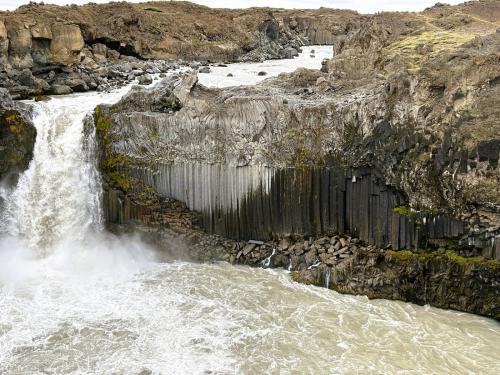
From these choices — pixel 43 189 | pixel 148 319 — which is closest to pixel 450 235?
pixel 148 319

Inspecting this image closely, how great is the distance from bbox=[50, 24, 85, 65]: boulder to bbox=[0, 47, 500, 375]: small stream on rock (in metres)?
15.3

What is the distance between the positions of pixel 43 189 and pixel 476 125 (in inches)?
604

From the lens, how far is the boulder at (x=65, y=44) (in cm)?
3409

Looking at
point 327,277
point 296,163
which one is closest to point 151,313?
point 327,277

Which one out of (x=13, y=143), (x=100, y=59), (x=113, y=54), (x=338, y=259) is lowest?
(x=338, y=259)

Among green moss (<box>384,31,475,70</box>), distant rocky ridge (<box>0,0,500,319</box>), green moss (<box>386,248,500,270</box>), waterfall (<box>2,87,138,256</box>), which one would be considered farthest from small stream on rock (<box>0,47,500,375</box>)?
green moss (<box>384,31,475,70</box>)

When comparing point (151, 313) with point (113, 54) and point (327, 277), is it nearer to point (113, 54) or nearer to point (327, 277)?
point (327, 277)

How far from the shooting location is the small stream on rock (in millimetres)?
12797

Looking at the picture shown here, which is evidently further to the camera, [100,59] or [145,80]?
[100,59]

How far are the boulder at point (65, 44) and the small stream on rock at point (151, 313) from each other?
1526 cm

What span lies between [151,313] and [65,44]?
2594 cm

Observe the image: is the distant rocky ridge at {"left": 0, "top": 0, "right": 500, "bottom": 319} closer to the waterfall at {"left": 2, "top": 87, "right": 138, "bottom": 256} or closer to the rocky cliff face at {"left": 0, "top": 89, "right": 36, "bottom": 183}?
the waterfall at {"left": 2, "top": 87, "right": 138, "bottom": 256}

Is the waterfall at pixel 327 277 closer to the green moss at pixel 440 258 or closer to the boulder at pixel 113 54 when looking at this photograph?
the green moss at pixel 440 258

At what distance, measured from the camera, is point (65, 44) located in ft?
115
